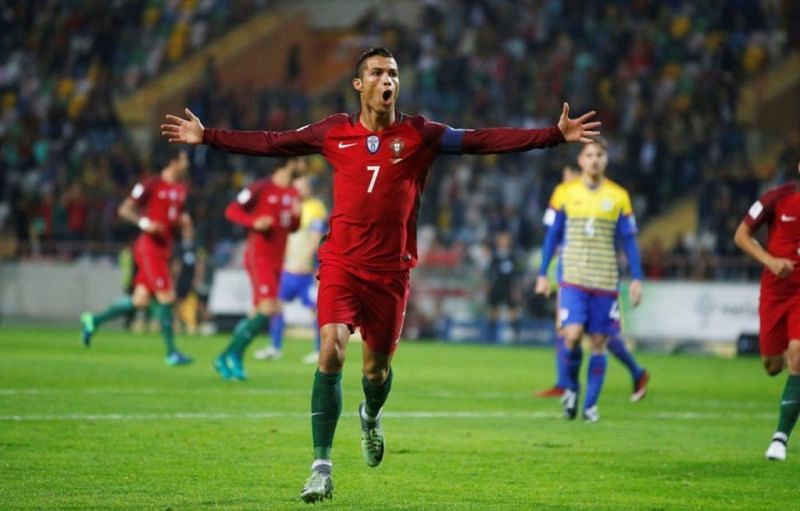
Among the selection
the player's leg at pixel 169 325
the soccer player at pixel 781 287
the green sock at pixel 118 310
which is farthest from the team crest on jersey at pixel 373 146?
the green sock at pixel 118 310

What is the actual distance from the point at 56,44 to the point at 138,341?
17.7 metres

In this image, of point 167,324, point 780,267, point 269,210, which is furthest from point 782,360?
point 167,324

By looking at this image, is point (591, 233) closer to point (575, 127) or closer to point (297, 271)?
point (575, 127)

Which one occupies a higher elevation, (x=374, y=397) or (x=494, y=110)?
(x=494, y=110)

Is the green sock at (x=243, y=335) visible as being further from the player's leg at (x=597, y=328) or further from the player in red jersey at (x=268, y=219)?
the player's leg at (x=597, y=328)

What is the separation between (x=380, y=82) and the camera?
28.4 feet

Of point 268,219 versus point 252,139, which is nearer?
point 252,139

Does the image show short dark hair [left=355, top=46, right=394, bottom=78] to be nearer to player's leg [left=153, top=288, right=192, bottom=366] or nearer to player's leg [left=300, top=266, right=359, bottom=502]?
player's leg [left=300, top=266, right=359, bottom=502]

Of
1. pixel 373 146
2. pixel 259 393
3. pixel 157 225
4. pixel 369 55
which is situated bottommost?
pixel 259 393

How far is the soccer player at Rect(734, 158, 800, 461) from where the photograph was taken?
437 inches

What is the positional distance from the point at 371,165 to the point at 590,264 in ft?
17.7

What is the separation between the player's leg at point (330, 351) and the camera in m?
8.48

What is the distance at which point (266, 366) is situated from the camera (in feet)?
65.2

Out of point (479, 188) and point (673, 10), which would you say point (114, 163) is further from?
point (673, 10)
